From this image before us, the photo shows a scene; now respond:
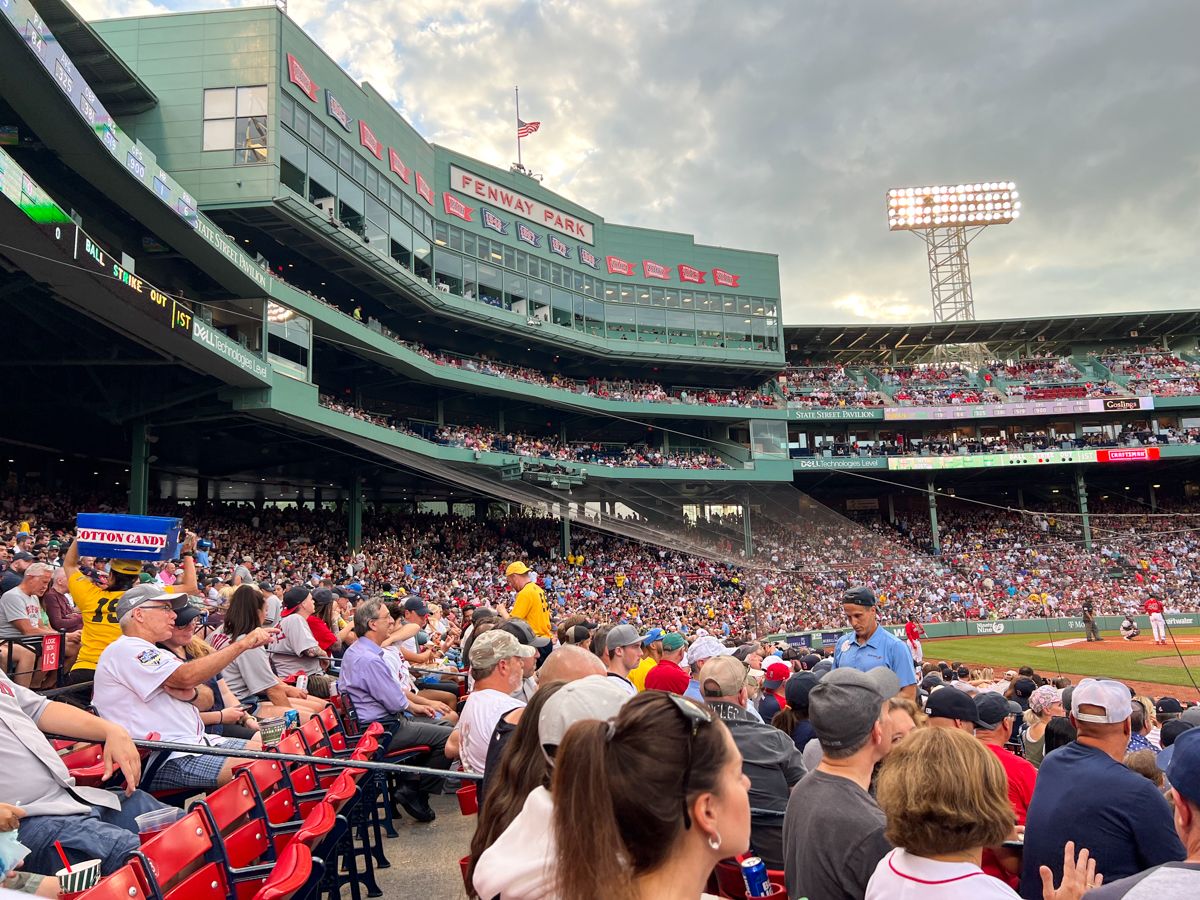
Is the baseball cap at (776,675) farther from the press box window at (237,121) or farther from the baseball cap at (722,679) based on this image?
the press box window at (237,121)

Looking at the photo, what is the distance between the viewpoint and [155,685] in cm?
473

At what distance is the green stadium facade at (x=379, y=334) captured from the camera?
20.5m

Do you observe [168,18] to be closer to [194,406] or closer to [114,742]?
[194,406]

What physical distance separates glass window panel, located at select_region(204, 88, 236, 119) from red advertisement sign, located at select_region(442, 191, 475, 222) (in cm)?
1190

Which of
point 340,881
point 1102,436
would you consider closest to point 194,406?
point 340,881

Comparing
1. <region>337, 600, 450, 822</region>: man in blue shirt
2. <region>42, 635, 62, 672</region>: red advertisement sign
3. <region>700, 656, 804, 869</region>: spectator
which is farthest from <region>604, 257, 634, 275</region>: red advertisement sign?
<region>700, 656, 804, 869</region>: spectator

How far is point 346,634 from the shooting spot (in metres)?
10.5

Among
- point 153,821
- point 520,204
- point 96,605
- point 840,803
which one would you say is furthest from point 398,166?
point 840,803

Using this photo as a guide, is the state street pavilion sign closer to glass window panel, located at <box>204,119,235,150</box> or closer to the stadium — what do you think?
the stadium

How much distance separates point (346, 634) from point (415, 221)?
87.1 ft

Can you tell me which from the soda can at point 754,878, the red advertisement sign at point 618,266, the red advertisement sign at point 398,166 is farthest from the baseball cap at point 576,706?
the red advertisement sign at point 618,266

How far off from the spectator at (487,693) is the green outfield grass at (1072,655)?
65.6 feet

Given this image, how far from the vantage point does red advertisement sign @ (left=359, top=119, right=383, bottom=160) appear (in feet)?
101

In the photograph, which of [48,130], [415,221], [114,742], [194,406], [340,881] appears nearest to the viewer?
[114,742]
